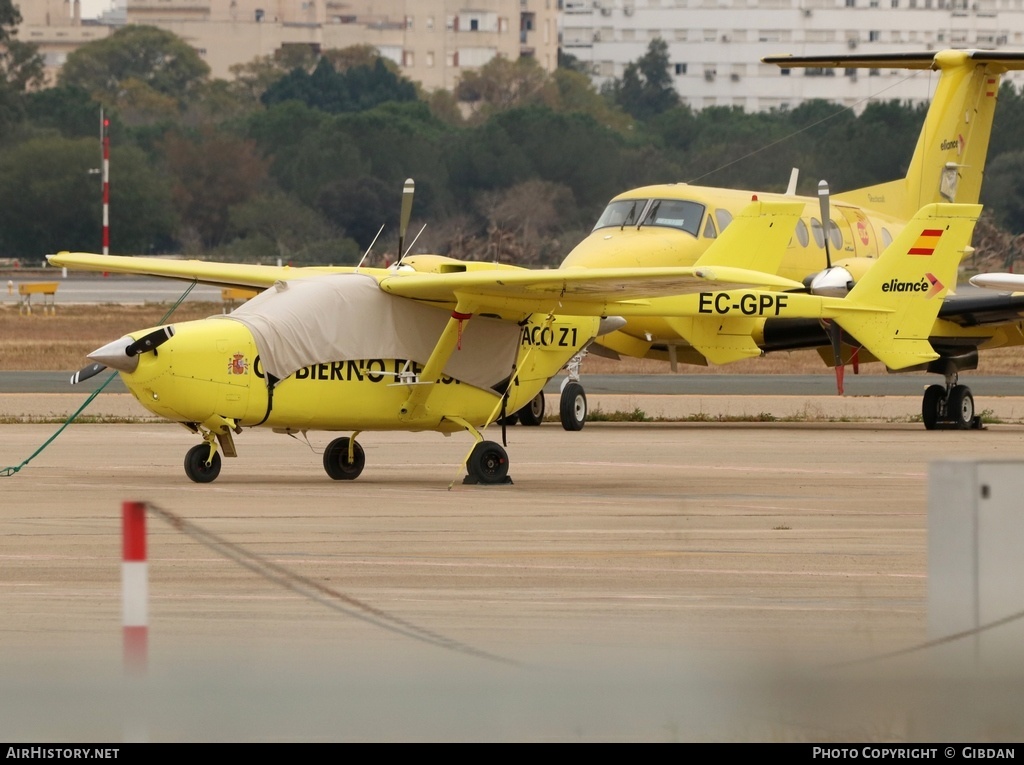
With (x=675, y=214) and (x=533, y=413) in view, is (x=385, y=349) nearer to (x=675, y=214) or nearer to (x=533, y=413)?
(x=533, y=413)

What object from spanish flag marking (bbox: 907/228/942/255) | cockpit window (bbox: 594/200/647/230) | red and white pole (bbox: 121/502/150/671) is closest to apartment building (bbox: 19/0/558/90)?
cockpit window (bbox: 594/200/647/230)

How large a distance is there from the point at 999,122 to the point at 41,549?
7335 cm

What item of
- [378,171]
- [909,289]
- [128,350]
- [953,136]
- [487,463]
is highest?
[953,136]

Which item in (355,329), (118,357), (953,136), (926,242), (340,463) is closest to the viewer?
(118,357)

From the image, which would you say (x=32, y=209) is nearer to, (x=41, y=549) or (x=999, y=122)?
(x=999, y=122)

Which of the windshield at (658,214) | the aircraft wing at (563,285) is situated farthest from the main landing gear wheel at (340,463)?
the windshield at (658,214)

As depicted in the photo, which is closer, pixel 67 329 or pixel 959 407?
pixel 959 407

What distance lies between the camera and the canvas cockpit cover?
15.3 metres

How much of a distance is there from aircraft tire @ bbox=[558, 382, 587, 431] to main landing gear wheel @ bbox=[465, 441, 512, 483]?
6286 millimetres

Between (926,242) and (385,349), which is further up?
(926,242)

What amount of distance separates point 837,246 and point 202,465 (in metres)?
12.8

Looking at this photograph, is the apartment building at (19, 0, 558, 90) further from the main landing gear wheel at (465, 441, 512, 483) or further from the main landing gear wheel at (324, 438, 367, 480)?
the main landing gear wheel at (465, 441, 512, 483)

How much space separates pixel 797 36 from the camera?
155 metres

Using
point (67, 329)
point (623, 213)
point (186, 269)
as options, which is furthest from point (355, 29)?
point (186, 269)
